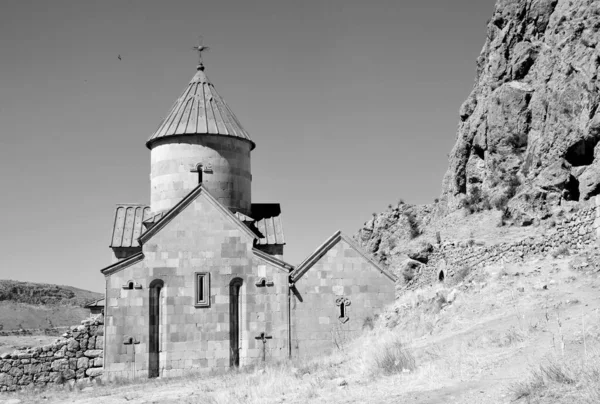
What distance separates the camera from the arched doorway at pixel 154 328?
15.8 meters

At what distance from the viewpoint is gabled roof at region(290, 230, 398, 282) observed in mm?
16516

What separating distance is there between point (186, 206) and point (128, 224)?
260cm

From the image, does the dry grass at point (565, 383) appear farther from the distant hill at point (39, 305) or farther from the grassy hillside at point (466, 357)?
the distant hill at point (39, 305)

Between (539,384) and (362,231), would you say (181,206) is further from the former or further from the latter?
(362,231)

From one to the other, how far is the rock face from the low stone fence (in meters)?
13.6

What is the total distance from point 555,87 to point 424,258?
8515mm

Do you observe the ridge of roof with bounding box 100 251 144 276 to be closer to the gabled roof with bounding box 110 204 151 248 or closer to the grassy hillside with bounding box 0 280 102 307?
the gabled roof with bounding box 110 204 151 248

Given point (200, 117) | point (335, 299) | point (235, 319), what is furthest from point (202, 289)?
point (200, 117)

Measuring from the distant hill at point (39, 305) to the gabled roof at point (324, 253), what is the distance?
29.0 metres

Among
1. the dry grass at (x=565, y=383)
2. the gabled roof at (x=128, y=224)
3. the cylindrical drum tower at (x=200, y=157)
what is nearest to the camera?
the dry grass at (x=565, y=383)

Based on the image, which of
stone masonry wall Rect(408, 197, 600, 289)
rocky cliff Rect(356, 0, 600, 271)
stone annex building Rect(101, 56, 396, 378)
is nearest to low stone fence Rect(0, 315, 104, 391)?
stone annex building Rect(101, 56, 396, 378)

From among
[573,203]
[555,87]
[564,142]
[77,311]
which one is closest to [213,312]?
[573,203]

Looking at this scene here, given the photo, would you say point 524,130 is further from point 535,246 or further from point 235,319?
point 235,319

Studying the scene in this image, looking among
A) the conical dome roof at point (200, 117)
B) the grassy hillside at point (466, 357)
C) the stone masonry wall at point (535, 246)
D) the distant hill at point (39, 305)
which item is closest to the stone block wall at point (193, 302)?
the grassy hillside at point (466, 357)
